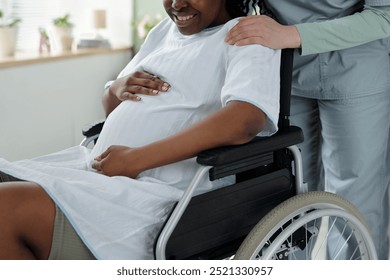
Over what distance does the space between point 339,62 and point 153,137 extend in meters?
0.62

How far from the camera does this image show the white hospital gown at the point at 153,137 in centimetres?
144

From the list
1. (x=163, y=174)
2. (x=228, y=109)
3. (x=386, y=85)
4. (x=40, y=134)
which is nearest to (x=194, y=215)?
(x=163, y=174)

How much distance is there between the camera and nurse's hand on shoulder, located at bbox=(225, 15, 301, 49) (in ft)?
5.30

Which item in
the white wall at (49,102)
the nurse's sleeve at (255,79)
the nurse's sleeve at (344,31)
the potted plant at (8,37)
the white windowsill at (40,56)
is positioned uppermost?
the nurse's sleeve at (344,31)

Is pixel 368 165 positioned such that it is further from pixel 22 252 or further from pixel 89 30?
pixel 89 30

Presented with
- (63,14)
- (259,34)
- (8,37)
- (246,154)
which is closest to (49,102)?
(8,37)

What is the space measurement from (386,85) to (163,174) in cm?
76

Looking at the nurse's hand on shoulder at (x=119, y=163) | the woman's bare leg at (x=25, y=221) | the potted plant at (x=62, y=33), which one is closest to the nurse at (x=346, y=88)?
the nurse's hand on shoulder at (x=119, y=163)

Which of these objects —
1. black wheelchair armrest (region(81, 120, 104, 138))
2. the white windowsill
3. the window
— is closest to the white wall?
the white windowsill

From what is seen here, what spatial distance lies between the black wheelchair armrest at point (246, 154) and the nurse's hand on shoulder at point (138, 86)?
32cm

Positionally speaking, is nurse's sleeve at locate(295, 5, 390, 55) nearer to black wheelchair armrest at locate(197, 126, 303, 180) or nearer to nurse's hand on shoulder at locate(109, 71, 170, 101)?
black wheelchair armrest at locate(197, 126, 303, 180)

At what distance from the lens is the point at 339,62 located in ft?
6.11

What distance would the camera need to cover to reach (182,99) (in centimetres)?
167

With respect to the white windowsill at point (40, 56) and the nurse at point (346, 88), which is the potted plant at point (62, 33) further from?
the nurse at point (346, 88)
